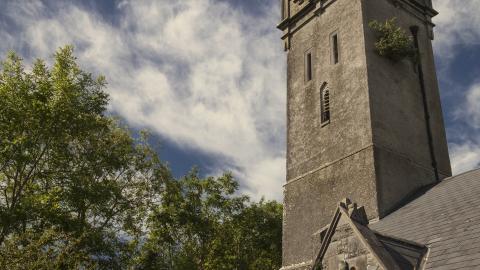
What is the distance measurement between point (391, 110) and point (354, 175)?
294 centimetres

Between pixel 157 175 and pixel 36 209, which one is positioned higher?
pixel 157 175

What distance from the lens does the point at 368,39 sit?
55.2ft

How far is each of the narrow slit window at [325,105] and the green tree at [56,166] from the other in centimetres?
868

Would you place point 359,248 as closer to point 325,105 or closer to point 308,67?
point 325,105

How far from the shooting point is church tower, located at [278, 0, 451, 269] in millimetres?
15039

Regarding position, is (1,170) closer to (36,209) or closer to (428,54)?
(36,209)

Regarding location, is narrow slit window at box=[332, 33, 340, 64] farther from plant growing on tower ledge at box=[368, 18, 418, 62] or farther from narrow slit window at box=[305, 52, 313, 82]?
plant growing on tower ledge at box=[368, 18, 418, 62]

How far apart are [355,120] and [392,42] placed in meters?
3.37

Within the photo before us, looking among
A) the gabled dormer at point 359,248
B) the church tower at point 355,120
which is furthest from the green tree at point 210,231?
the gabled dormer at point 359,248

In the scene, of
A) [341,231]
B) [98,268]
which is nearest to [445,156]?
[341,231]

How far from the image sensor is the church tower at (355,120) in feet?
49.3

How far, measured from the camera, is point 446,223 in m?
10.6

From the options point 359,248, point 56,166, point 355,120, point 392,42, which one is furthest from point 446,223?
point 56,166

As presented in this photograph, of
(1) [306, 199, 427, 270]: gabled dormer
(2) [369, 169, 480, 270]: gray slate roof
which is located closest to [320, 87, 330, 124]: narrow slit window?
(2) [369, 169, 480, 270]: gray slate roof
